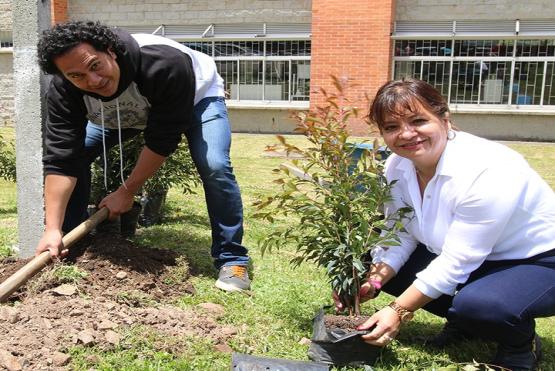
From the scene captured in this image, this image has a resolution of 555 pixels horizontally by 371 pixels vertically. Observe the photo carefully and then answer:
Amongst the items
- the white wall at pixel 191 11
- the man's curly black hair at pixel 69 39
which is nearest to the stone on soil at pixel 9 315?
the man's curly black hair at pixel 69 39

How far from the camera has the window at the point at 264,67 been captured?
51.2ft

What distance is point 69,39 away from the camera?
8.96ft

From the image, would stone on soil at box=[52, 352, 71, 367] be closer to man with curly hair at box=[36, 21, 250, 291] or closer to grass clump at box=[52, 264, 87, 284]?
grass clump at box=[52, 264, 87, 284]

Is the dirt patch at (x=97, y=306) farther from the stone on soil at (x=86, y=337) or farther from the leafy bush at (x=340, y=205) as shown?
the leafy bush at (x=340, y=205)

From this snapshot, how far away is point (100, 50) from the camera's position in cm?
283

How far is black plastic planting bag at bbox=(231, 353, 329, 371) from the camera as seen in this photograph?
2.33 m

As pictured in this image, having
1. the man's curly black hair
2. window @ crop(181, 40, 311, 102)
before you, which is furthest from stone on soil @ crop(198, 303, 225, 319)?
window @ crop(181, 40, 311, 102)

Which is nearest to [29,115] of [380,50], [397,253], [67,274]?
[67,274]

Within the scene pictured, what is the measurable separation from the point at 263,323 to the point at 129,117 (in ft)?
4.90

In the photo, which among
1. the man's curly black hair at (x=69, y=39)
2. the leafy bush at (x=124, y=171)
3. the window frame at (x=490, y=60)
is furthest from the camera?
the window frame at (x=490, y=60)

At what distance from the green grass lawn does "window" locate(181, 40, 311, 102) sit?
11.0 m

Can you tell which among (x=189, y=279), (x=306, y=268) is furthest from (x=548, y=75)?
(x=189, y=279)

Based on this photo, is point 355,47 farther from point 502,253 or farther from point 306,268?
point 502,253

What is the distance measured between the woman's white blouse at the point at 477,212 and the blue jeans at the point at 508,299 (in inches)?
2.3
